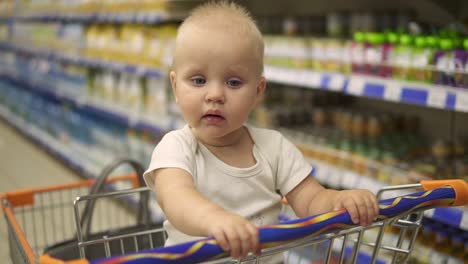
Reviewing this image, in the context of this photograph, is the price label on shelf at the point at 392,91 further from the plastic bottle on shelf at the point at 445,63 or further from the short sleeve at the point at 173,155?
the short sleeve at the point at 173,155

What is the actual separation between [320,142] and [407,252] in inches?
51.2

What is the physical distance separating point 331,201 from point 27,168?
4084mm

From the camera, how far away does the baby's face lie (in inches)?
39.6

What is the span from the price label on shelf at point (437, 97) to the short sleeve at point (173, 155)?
912 mm

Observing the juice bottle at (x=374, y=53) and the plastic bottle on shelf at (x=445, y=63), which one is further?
the juice bottle at (x=374, y=53)

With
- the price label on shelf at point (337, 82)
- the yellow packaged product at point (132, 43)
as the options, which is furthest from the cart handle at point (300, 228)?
the yellow packaged product at point (132, 43)

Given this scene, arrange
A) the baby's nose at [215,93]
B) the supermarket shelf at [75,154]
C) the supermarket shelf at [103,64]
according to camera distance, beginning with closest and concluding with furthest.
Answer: the baby's nose at [215,93], the supermarket shelf at [103,64], the supermarket shelf at [75,154]

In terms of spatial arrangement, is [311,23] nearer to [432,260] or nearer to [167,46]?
[167,46]

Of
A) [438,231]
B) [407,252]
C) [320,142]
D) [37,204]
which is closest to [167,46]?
[320,142]

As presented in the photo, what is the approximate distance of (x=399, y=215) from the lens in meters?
0.89

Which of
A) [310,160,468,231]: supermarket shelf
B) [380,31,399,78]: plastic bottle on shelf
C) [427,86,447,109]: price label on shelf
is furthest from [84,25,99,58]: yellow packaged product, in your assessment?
[427,86,447,109]: price label on shelf

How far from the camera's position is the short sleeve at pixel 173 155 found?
105cm

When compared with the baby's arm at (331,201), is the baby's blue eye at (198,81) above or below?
above

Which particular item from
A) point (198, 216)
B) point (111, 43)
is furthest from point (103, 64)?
point (198, 216)
